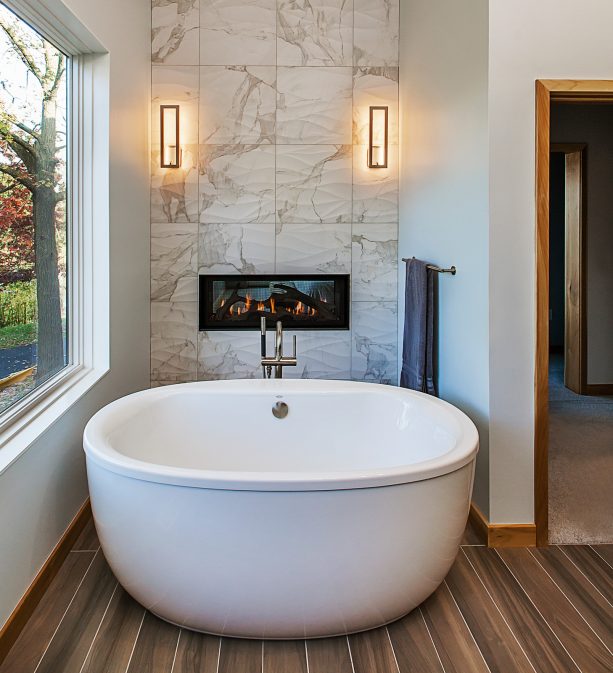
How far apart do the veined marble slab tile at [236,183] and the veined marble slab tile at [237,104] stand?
70 millimetres

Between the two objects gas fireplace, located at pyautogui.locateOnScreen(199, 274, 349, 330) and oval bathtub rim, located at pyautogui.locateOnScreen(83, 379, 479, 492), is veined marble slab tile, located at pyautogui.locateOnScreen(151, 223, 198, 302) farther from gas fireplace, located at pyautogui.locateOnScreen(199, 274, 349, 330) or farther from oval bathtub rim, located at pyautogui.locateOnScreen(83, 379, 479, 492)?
oval bathtub rim, located at pyautogui.locateOnScreen(83, 379, 479, 492)

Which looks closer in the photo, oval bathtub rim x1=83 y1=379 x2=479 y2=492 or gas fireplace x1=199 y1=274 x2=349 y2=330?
oval bathtub rim x1=83 y1=379 x2=479 y2=492

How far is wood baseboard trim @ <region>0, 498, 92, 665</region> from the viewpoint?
180 cm

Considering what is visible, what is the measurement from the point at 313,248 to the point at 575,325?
2443mm

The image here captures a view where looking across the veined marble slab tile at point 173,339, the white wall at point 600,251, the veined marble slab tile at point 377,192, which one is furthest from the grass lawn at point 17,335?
the white wall at point 600,251

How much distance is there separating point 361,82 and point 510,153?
6.20 feet

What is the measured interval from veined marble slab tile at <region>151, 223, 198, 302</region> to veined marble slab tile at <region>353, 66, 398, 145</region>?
121cm

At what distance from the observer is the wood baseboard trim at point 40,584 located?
180cm

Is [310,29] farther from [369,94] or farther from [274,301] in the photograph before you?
[274,301]

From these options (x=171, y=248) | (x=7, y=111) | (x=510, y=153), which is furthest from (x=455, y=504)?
(x=171, y=248)

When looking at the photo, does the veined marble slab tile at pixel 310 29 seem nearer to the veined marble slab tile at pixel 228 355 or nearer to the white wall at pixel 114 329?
the white wall at pixel 114 329

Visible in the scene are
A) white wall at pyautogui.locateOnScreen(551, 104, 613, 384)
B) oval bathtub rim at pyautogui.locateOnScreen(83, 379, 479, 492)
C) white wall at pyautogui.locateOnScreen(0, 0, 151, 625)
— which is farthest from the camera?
white wall at pyautogui.locateOnScreen(551, 104, 613, 384)

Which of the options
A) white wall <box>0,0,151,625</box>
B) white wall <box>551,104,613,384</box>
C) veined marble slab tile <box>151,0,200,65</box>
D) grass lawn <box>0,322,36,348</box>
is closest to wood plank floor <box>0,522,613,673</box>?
white wall <box>0,0,151,625</box>

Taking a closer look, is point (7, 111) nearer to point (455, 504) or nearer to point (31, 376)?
point (31, 376)
